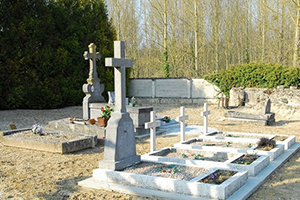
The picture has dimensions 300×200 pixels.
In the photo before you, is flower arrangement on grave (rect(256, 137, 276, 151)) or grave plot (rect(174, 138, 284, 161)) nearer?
grave plot (rect(174, 138, 284, 161))

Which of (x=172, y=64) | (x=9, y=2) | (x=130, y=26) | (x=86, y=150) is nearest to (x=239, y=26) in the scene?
(x=172, y=64)

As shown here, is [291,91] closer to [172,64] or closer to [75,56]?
[75,56]

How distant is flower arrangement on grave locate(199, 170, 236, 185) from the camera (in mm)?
5242

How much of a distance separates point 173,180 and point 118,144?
139 centimetres

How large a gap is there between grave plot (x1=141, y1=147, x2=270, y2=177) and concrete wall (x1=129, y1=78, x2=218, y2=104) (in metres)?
14.5

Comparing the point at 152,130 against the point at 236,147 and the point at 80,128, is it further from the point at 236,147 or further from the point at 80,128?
the point at 80,128

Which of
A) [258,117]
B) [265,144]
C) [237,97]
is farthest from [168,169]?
[237,97]

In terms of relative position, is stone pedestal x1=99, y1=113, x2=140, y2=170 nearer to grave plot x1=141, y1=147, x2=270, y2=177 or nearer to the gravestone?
grave plot x1=141, y1=147, x2=270, y2=177

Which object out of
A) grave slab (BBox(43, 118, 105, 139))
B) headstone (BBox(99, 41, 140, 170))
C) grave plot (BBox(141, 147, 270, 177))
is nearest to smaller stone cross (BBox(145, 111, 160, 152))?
grave plot (BBox(141, 147, 270, 177))

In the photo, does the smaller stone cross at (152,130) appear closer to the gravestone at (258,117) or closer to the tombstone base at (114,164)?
the tombstone base at (114,164)

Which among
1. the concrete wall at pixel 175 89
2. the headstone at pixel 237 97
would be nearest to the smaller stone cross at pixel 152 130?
the headstone at pixel 237 97

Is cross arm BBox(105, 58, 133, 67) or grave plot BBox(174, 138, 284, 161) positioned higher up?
cross arm BBox(105, 58, 133, 67)

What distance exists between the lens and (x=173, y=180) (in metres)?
5.12

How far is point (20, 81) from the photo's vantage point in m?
17.9
